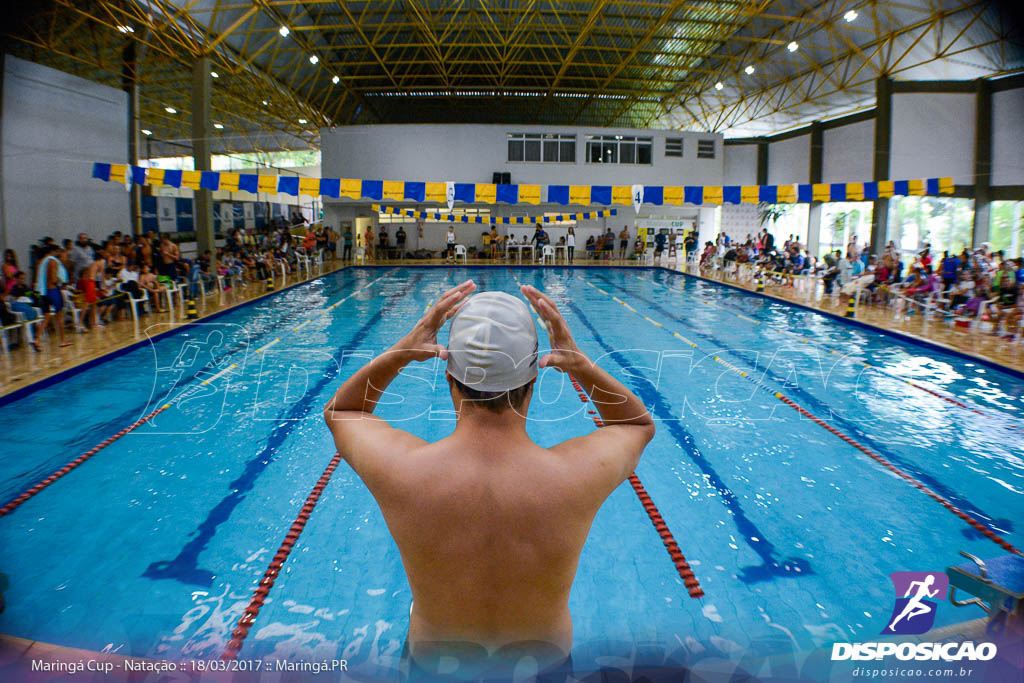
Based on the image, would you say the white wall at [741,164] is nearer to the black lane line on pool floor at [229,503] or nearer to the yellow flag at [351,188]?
the yellow flag at [351,188]

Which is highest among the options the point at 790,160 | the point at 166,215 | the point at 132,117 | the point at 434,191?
the point at 790,160

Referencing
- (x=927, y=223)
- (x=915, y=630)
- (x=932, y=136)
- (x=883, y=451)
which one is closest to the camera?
(x=915, y=630)

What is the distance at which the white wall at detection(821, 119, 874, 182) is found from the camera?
19.2 m

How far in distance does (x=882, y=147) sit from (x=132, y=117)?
795 inches

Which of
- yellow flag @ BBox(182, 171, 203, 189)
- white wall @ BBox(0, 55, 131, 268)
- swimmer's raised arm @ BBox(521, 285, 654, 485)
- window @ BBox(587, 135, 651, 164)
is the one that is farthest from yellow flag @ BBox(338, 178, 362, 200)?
window @ BBox(587, 135, 651, 164)

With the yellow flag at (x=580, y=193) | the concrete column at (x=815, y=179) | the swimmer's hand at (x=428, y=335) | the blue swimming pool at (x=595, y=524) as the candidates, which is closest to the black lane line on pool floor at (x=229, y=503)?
the blue swimming pool at (x=595, y=524)

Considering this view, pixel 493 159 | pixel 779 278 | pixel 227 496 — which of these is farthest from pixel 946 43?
pixel 227 496

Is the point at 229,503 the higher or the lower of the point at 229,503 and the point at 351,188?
the lower

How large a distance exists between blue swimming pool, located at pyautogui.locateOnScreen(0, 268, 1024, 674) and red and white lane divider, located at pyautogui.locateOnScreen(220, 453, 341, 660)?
0.05 metres

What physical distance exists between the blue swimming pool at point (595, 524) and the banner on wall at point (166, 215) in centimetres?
1006

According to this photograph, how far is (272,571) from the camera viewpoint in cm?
299

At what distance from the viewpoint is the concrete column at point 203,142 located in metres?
13.6

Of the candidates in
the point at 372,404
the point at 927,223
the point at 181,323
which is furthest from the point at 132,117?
the point at 927,223

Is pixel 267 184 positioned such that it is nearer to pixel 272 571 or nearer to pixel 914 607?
pixel 272 571
